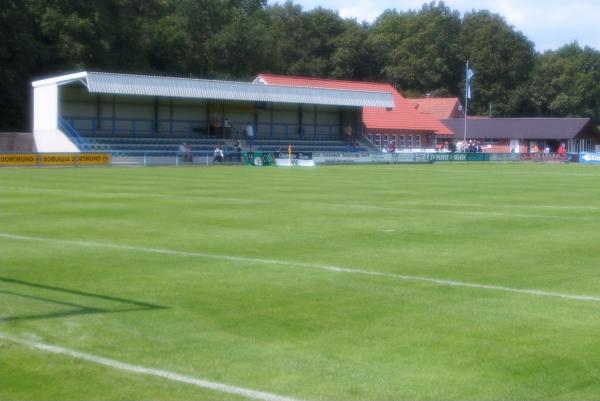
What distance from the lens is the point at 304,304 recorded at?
1026cm

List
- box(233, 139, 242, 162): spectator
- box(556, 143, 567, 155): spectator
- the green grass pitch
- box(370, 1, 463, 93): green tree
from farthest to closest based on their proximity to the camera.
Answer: box(370, 1, 463, 93): green tree < box(556, 143, 567, 155): spectator < box(233, 139, 242, 162): spectator < the green grass pitch

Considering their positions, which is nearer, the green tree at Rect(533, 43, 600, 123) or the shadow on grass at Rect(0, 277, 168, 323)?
the shadow on grass at Rect(0, 277, 168, 323)

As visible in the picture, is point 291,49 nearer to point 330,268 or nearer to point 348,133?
point 348,133

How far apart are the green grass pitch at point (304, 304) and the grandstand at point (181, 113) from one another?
134 feet

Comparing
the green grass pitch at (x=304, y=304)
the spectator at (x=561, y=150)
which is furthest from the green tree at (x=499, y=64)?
the green grass pitch at (x=304, y=304)

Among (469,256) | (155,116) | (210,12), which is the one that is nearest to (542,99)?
(210,12)

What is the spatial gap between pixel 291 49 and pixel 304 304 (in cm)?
10962

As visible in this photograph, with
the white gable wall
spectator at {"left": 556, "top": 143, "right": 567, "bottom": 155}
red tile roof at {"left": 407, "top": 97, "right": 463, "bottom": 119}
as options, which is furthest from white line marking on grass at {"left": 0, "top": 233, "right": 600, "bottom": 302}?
red tile roof at {"left": 407, "top": 97, "right": 463, "bottom": 119}

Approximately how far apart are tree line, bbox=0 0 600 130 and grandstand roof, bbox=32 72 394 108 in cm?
965

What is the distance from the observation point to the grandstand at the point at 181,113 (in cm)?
6072

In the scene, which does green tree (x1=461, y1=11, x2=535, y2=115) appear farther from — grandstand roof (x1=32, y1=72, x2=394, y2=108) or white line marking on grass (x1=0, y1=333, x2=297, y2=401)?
white line marking on grass (x1=0, y1=333, x2=297, y2=401)

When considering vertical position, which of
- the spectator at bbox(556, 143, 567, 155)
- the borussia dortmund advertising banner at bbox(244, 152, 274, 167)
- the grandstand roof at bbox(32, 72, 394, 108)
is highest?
the grandstand roof at bbox(32, 72, 394, 108)

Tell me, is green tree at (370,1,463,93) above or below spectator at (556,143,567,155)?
above

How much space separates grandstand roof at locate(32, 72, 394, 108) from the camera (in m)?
60.1
